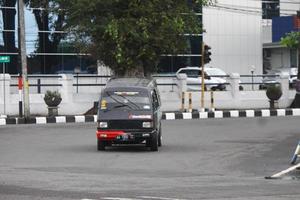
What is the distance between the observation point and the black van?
19.1m

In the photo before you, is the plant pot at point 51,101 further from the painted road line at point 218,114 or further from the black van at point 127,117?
the black van at point 127,117

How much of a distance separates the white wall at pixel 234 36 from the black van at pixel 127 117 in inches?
1369

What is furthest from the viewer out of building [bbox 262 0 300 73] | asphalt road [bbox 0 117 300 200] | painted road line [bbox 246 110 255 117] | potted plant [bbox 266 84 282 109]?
building [bbox 262 0 300 73]

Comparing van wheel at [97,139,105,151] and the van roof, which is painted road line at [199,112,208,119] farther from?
van wheel at [97,139,105,151]

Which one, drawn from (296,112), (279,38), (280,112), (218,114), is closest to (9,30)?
(218,114)

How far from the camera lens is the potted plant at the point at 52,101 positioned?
31984mm

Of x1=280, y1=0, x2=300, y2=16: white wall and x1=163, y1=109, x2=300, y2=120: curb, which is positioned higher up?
x1=280, y1=0, x2=300, y2=16: white wall

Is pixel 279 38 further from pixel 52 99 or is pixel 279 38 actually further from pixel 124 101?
pixel 124 101

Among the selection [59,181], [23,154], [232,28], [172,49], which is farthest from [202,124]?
[232,28]

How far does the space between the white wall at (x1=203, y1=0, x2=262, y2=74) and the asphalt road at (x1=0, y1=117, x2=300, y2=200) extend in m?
27.7

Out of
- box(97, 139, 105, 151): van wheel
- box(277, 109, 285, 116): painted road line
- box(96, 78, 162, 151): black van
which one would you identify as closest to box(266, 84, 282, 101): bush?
box(277, 109, 285, 116): painted road line

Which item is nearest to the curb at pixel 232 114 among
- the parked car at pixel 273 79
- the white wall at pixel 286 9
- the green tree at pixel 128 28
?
the green tree at pixel 128 28

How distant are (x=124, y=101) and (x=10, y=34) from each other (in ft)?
90.1

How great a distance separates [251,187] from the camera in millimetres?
12312
